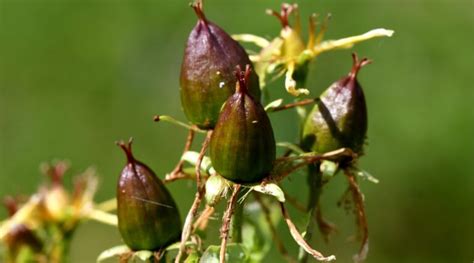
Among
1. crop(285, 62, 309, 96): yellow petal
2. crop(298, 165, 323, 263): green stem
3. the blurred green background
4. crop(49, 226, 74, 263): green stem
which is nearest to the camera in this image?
crop(285, 62, 309, 96): yellow petal

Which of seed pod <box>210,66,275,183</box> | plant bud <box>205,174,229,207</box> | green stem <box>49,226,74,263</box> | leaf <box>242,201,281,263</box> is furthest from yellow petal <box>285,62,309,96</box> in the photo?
green stem <box>49,226,74,263</box>

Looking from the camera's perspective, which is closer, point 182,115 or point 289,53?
point 289,53

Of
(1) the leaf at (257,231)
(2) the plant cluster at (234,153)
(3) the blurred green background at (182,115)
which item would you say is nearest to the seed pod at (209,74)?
(2) the plant cluster at (234,153)

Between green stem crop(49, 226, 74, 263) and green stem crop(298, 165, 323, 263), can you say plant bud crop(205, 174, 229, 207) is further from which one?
green stem crop(49, 226, 74, 263)

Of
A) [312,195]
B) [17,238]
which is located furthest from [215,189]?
[17,238]

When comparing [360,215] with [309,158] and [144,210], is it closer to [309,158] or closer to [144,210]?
[309,158]

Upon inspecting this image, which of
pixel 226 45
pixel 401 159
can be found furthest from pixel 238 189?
pixel 401 159

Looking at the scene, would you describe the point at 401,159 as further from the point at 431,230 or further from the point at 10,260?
the point at 10,260
